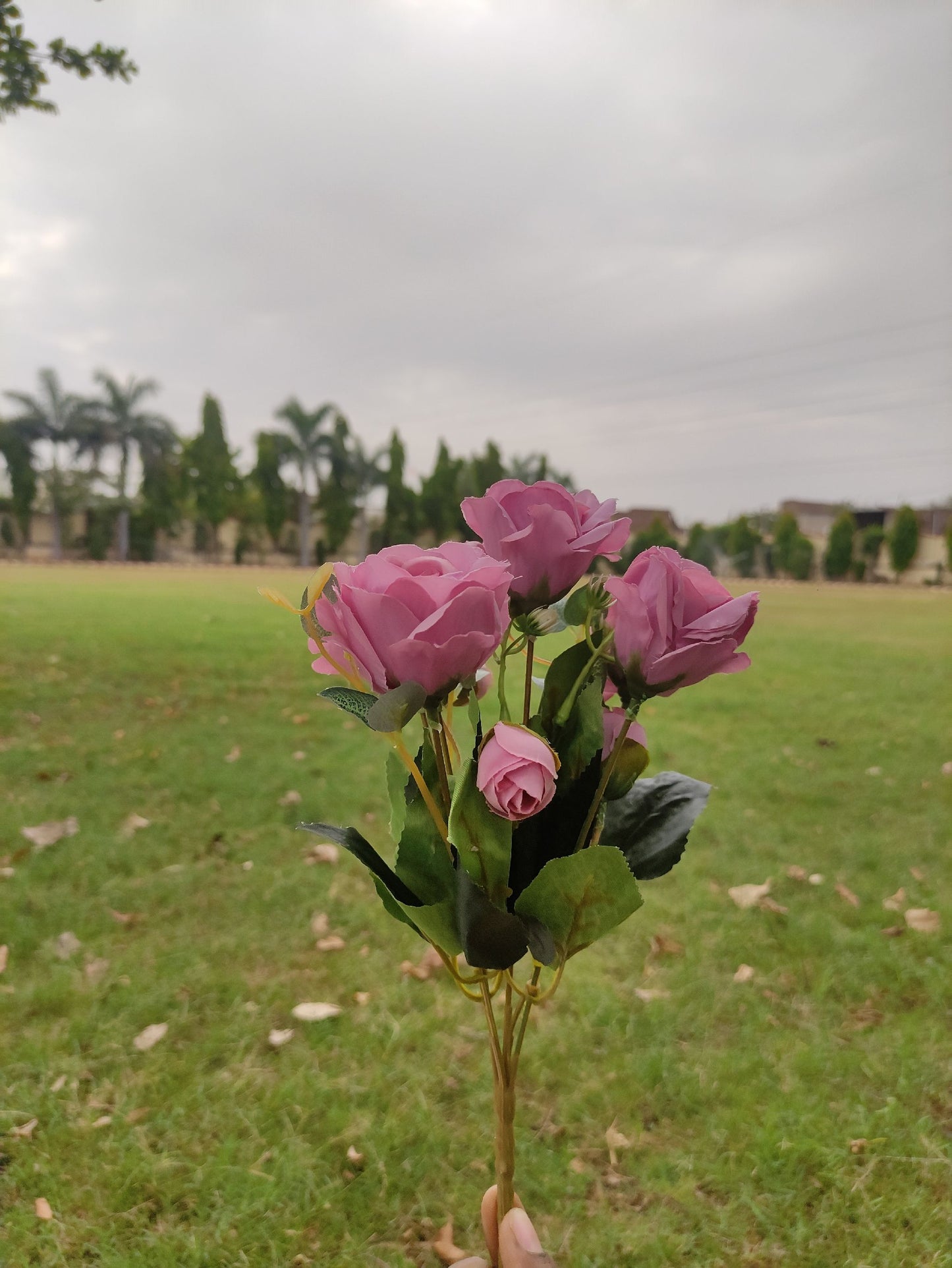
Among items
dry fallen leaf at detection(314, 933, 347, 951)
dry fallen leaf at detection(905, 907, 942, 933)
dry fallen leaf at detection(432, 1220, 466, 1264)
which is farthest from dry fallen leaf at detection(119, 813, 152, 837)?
dry fallen leaf at detection(905, 907, 942, 933)

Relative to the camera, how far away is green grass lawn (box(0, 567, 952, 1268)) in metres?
1.07

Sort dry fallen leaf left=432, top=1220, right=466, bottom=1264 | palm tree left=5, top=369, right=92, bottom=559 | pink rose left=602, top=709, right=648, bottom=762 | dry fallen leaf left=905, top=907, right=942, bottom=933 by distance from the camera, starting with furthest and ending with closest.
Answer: palm tree left=5, top=369, right=92, bottom=559, dry fallen leaf left=905, top=907, right=942, bottom=933, dry fallen leaf left=432, top=1220, right=466, bottom=1264, pink rose left=602, top=709, right=648, bottom=762

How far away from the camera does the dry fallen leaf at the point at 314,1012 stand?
4.85 ft

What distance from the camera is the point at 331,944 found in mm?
1729

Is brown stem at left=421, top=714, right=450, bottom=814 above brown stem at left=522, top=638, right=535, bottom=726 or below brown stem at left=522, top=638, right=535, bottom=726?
below

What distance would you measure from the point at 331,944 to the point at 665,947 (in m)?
0.81

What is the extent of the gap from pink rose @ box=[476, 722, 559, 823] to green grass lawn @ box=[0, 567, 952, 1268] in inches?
11.2

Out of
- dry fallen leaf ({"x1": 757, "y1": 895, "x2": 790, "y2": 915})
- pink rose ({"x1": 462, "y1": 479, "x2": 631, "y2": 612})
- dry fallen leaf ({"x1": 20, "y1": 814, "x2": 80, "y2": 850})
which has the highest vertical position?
pink rose ({"x1": 462, "y1": 479, "x2": 631, "y2": 612})

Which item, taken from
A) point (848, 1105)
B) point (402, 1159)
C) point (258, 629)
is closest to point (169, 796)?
point (402, 1159)

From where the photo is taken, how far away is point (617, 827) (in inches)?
23.6

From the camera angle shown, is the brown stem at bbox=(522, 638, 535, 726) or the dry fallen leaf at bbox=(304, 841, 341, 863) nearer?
the brown stem at bbox=(522, 638, 535, 726)

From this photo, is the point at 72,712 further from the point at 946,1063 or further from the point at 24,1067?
the point at 946,1063

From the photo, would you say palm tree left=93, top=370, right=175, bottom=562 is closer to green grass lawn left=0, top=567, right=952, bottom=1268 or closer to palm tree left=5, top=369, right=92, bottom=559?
palm tree left=5, top=369, right=92, bottom=559

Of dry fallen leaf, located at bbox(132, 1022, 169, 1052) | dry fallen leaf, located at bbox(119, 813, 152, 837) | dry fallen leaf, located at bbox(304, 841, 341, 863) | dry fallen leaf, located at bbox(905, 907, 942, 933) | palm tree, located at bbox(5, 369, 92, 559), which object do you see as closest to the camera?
dry fallen leaf, located at bbox(132, 1022, 169, 1052)
